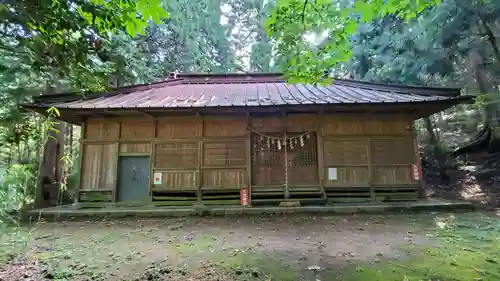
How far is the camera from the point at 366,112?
8.44m

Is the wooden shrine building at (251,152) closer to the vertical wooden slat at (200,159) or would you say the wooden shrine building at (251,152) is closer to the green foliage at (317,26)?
the vertical wooden slat at (200,159)

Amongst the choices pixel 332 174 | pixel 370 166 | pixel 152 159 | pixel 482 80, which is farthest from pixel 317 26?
pixel 482 80

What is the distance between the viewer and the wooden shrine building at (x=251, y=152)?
8.24 metres

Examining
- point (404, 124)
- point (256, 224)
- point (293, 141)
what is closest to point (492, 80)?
point (404, 124)

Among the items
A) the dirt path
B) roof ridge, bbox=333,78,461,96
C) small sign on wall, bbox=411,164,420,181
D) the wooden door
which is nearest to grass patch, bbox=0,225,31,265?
the dirt path

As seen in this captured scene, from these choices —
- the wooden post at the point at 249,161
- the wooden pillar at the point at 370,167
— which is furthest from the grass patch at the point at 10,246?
the wooden pillar at the point at 370,167

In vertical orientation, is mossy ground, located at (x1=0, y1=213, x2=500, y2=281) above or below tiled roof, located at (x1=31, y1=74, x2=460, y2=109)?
below

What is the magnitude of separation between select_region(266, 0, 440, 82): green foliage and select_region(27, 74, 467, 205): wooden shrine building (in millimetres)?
3752

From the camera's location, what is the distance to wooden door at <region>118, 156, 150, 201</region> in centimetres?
837

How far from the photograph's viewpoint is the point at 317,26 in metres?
3.89

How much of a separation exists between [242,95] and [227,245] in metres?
5.79

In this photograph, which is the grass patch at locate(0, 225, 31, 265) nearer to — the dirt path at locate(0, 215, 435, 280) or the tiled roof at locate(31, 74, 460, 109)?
the dirt path at locate(0, 215, 435, 280)

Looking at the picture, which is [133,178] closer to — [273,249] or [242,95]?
[242,95]

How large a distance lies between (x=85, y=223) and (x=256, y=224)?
4.59 metres
